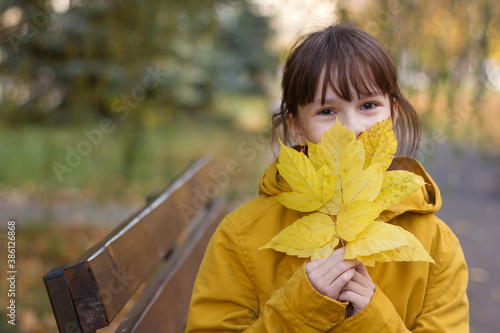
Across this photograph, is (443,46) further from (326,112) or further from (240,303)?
(240,303)

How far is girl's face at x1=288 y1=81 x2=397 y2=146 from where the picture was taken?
137 centimetres

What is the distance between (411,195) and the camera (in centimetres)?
138

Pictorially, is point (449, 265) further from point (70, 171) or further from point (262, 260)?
point (70, 171)

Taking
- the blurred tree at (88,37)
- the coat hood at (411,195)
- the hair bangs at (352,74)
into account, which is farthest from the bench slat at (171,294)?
the blurred tree at (88,37)

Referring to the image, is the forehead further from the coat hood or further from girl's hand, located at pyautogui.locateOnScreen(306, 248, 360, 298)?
girl's hand, located at pyautogui.locateOnScreen(306, 248, 360, 298)

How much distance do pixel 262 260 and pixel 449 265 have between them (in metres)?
0.53

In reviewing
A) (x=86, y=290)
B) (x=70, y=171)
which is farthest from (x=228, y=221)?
(x=70, y=171)

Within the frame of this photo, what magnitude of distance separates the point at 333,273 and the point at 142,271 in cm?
76

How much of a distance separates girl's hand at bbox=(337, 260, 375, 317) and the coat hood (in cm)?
19

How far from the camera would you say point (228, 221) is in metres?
1.42

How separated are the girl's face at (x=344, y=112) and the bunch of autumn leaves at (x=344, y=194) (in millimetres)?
133

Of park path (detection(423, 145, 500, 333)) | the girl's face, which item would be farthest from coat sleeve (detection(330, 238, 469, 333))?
park path (detection(423, 145, 500, 333))

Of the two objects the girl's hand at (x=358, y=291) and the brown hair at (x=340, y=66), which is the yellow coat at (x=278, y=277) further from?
the brown hair at (x=340, y=66)

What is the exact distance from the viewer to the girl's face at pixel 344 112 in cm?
137
